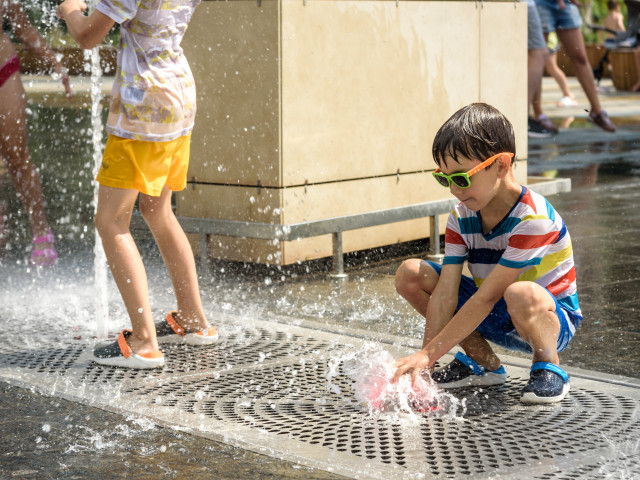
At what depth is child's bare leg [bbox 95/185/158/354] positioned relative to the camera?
13.7 ft

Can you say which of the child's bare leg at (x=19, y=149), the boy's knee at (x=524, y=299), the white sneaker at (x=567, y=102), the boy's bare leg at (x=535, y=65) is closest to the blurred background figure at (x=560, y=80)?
the white sneaker at (x=567, y=102)

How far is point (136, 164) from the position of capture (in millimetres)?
4141

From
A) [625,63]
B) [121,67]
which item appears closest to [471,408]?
[121,67]

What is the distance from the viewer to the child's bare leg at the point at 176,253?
4.44 meters

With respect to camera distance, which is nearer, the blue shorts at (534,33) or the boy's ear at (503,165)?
the boy's ear at (503,165)

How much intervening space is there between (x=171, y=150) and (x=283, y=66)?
65.1 inches

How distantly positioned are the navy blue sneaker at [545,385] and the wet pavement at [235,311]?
21.0 inches

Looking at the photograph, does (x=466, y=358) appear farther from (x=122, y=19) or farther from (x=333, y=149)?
(x=333, y=149)

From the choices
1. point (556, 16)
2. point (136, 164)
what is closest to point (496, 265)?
point (136, 164)

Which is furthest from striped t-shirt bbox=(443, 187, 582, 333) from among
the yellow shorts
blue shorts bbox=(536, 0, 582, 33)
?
blue shorts bbox=(536, 0, 582, 33)

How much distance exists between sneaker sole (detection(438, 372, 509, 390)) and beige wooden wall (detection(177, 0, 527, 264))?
2218 mm

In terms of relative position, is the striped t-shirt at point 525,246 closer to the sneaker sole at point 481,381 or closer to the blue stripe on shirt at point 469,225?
the blue stripe on shirt at point 469,225

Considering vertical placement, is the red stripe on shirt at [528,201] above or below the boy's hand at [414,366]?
above

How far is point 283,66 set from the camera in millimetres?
5758
